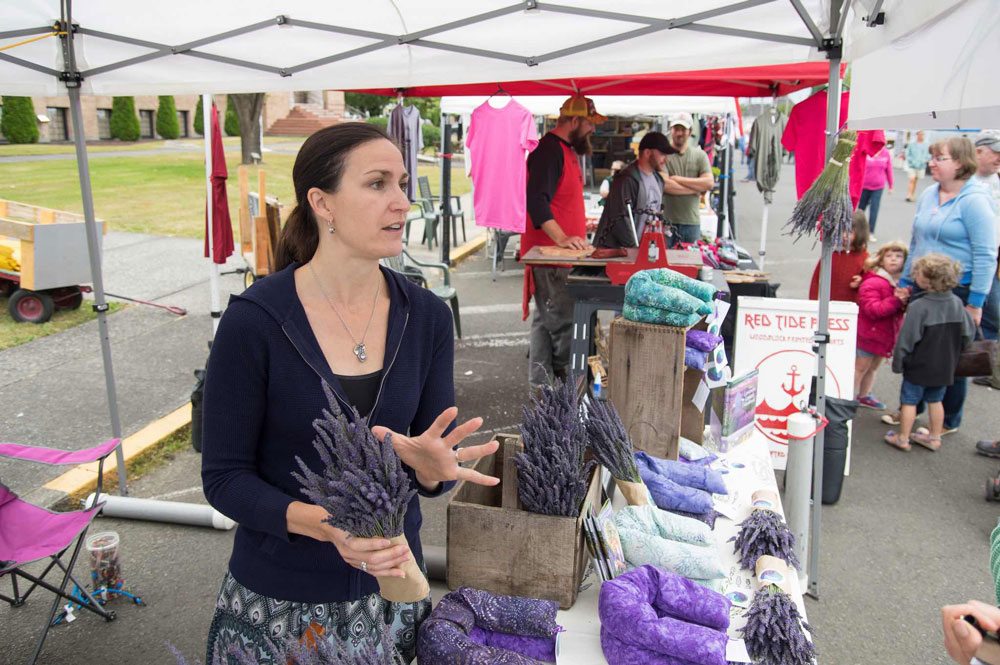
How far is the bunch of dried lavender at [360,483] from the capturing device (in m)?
1.33

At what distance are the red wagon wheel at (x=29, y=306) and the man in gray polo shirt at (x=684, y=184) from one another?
21.5ft

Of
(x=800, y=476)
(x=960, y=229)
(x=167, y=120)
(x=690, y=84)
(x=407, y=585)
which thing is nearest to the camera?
(x=407, y=585)

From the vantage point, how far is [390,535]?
4.50ft

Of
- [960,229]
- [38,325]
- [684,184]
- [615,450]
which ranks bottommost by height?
[38,325]

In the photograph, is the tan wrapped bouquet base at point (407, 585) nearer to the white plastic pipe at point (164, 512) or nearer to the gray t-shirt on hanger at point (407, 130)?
the white plastic pipe at point (164, 512)

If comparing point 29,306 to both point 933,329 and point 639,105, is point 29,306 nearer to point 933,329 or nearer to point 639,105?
point 639,105

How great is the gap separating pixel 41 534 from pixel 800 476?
323 cm

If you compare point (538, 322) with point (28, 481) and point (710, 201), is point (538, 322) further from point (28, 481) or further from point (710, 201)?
point (710, 201)

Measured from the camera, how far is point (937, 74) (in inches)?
75.4

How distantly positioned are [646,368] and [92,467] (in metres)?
3.75

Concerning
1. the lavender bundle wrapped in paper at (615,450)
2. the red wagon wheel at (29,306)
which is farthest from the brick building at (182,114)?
the lavender bundle wrapped in paper at (615,450)

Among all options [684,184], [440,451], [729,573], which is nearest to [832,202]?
[729,573]

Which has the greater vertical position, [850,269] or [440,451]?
[440,451]

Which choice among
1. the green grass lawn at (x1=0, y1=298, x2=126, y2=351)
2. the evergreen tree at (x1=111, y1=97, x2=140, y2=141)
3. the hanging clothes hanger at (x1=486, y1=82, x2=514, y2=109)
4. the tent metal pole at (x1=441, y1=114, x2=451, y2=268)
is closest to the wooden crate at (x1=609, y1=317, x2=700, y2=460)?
the hanging clothes hanger at (x1=486, y1=82, x2=514, y2=109)
